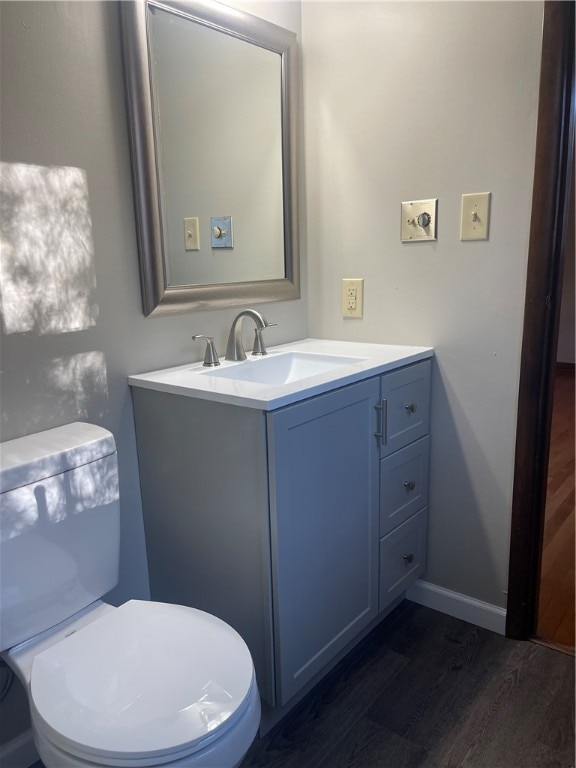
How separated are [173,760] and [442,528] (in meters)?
1.22

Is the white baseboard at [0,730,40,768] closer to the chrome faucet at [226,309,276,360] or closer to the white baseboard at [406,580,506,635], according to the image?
the chrome faucet at [226,309,276,360]

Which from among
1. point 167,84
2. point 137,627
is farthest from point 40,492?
point 167,84

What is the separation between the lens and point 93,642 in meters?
1.16

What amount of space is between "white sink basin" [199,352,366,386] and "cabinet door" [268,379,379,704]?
0.82 feet

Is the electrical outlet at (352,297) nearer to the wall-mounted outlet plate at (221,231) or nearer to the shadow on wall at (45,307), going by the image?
the wall-mounted outlet plate at (221,231)

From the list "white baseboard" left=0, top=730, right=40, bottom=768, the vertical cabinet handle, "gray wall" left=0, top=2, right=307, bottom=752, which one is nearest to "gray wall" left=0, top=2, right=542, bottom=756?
"gray wall" left=0, top=2, right=307, bottom=752

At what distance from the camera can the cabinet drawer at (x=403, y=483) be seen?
1703 millimetres

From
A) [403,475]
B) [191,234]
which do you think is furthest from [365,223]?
[403,475]

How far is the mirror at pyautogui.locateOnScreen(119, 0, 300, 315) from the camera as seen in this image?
1.51 m

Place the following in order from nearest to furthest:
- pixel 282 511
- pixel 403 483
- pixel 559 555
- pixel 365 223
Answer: pixel 282 511 → pixel 403 483 → pixel 365 223 → pixel 559 555

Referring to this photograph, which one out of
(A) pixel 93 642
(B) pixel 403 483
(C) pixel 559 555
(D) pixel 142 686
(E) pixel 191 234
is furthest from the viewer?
(C) pixel 559 555

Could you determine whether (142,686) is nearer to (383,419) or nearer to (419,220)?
(383,419)

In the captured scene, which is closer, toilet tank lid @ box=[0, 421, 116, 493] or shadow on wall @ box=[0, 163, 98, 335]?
toilet tank lid @ box=[0, 421, 116, 493]

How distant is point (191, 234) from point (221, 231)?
129 mm
